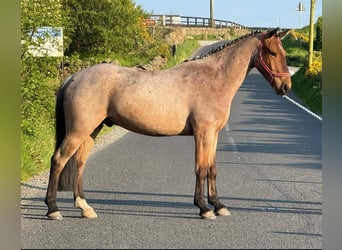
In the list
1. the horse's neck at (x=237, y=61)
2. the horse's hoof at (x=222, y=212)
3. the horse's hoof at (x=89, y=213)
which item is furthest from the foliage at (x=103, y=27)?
the horse's hoof at (x=222, y=212)

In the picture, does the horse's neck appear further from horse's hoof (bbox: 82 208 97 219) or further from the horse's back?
horse's hoof (bbox: 82 208 97 219)

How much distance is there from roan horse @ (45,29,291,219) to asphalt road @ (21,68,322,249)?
0.39 m

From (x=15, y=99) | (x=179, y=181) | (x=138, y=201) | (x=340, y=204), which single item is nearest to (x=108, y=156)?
(x=179, y=181)

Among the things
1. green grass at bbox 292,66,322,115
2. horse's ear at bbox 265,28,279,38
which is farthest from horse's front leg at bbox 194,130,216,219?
green grass at bbox 292,66,322,115

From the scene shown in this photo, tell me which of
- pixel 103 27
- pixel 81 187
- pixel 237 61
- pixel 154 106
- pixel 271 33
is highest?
pixel 103 27

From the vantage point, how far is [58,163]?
6715mm

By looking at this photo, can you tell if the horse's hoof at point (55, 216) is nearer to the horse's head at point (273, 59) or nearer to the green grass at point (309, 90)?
the horse's head at point (273, 59)

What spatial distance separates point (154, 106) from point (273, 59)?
154cm

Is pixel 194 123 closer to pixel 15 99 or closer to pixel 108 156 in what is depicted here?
pixel 15 99

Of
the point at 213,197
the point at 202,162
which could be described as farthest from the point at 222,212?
the point at 202,162

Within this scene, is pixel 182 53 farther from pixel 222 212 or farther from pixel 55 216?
pixel 55 216

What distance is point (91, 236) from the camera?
5.95 meters

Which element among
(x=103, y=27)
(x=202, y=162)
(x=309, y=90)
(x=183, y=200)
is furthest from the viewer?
(x=309, y=90)

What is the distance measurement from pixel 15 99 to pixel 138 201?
353cm
